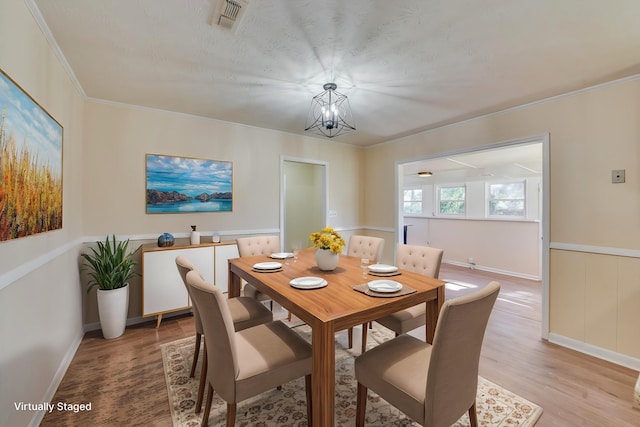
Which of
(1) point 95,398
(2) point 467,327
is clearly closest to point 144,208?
(1) point 95,398

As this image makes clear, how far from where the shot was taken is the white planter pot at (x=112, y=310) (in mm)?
2586

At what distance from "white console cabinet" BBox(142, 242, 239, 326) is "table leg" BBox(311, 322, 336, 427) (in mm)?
2316

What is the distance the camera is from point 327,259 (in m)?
2.06

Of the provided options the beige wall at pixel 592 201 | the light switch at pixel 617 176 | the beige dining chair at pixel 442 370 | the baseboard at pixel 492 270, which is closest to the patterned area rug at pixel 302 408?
the beige dining chair at pixel 442 370

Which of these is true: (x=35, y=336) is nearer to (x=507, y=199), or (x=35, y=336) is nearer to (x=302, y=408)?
(x=302, y=408)

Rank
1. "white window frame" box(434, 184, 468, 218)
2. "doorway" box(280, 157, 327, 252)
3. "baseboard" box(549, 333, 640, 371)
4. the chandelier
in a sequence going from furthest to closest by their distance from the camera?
"white window frame" box(434, 184, 468, 218)
"doorway" box(280, 157, 327, 252)
the chandelier
"baseboard" box(549, 333, 640, 371)

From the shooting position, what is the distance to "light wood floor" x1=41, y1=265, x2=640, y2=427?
66.8 inches

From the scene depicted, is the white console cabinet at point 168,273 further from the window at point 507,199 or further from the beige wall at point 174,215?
the window at point 507,199

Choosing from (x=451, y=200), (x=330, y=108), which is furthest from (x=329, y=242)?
(x=451, y=200)

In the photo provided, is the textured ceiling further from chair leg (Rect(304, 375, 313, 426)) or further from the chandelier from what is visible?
chair leg (Rect(304, 375, 313, 426))

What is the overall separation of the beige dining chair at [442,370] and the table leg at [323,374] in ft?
0.88

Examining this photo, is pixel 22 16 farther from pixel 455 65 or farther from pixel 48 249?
pixel 455 65

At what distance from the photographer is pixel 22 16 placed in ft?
4.66

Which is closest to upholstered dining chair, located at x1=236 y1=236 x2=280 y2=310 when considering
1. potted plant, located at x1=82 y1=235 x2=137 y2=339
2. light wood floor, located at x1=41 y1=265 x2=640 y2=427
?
light wood floor, located at x1=41 y1=265 x2=640 y2=427
